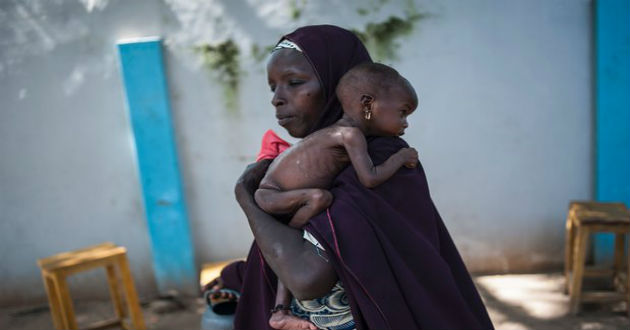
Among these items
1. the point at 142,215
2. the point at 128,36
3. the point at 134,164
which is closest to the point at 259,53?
the point at 128,36

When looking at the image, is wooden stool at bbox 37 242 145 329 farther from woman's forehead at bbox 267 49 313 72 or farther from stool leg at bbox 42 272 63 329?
woman's forehead at bbox 267 49 313 72

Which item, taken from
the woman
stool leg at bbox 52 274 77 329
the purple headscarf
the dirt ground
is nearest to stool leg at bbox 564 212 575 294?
the dirt ground

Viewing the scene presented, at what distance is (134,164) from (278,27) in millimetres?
1903

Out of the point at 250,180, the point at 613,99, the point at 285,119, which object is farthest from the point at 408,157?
the point at 613,99

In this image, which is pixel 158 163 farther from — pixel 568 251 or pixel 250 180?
pixel 568 251

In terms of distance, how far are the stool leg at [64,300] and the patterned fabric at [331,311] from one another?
305 centimetres

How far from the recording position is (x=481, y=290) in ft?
15.7

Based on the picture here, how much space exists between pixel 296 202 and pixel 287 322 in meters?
0.37

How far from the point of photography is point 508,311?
4.38 m

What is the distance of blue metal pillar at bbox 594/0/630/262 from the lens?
15.0 ft

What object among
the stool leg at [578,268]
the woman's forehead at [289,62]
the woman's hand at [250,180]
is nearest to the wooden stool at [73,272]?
the woman's hand at [250,180]

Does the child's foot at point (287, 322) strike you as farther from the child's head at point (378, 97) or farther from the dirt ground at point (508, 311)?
the dirt ground at point (508, 311)

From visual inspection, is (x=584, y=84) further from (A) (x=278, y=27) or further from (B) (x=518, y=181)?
(A) (x=278, y=27)

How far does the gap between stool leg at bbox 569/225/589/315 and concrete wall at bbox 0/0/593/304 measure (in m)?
0.78
